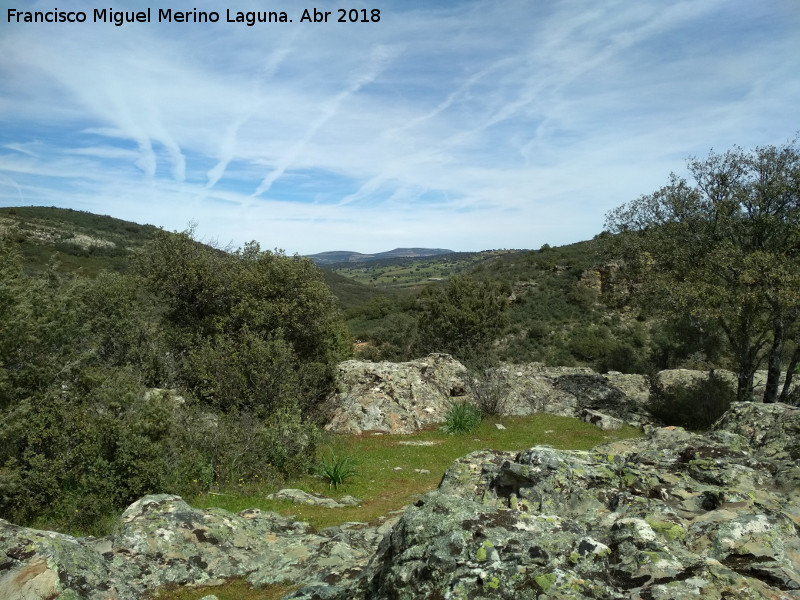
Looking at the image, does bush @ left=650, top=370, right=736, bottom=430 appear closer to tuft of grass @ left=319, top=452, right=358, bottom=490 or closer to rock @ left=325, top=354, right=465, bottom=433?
rock @ left=325, top=354, right=465, bottom=433

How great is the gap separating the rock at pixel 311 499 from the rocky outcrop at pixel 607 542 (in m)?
6.40

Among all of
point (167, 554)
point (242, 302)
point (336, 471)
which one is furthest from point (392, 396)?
point (167, 554)

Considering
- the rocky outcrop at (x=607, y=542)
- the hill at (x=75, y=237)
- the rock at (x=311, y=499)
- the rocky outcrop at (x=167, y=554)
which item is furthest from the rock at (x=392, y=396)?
the hill at (x=75, y=237)

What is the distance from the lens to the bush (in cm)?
2573

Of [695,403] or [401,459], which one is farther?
[695,403]

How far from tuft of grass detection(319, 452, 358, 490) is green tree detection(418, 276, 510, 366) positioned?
875 inches

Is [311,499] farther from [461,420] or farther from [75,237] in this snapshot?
[75,237]

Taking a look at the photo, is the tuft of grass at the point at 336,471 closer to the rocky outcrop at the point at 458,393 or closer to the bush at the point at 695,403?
the rocky outcrop at the point at 458,393

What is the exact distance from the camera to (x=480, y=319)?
3859 centimetres

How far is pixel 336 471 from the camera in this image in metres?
14.8

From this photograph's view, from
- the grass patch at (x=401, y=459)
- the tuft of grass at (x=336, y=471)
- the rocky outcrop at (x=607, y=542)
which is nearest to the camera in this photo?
the rocky outcrop at (x=607, y=542)

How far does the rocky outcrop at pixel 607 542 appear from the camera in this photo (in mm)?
4391

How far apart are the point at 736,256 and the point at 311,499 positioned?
20495 mm

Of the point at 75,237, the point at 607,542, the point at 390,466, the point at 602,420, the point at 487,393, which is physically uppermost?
the point at 75,237
